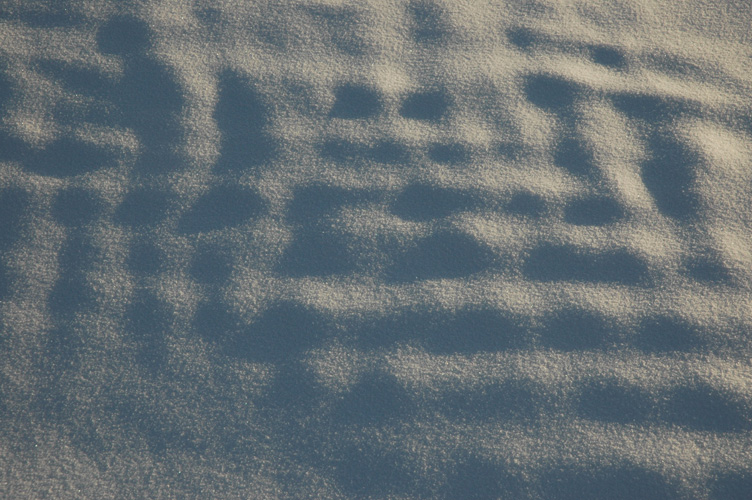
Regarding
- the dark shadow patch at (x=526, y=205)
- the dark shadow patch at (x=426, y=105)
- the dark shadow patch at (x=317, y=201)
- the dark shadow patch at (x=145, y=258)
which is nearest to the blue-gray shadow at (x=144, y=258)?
the dark shadow patch at (x=145, y=258)

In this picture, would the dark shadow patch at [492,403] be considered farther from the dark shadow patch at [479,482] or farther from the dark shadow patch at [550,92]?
the dark shadow patch at [550,92]

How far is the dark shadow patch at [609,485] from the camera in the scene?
1.05m

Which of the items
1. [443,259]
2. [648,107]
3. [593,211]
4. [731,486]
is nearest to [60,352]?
[443,259]

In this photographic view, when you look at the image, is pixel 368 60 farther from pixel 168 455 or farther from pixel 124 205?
pixel 168 455

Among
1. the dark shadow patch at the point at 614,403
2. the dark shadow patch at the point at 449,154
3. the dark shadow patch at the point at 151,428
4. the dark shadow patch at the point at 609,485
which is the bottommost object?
the dark shadow patch at the point at 151,428

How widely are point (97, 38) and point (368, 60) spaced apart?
872mm

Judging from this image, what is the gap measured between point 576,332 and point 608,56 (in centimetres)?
98

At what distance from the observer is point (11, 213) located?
1346mm

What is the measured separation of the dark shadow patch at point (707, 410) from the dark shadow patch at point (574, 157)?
24.4 inches

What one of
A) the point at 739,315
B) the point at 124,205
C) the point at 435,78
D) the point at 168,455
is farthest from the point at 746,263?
the point at 124,205

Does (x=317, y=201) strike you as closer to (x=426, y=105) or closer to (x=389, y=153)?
(x=389, y=153)

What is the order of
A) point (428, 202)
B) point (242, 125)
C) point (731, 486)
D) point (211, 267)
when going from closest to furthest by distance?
point (731, 486) < point (211, 267) < point (428, 202) < point (242, 125)

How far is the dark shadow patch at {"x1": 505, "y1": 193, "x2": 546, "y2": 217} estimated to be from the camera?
A: 138 cm

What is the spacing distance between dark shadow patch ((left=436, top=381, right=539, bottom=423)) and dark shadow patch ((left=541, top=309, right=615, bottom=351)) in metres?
0.14
